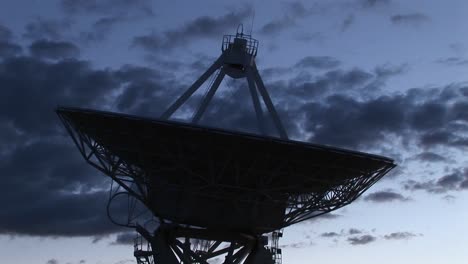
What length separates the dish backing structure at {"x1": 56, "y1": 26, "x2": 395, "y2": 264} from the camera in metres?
43.5

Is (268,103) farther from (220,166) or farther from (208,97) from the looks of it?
(220,166)

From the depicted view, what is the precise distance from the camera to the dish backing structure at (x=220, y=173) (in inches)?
1711

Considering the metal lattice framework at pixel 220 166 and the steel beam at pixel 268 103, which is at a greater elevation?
the steel beam at pixel 268 103

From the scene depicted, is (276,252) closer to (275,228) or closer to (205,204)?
(275,228)

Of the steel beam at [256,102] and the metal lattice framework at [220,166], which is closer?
the metal lattice framework at [220,166]

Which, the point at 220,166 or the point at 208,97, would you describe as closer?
the point at 220,166

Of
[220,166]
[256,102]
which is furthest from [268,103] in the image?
[220,166]

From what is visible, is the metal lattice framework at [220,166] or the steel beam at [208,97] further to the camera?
the steel beam at [208,97]

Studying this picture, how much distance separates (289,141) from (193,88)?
416 inches

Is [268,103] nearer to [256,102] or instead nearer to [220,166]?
[256,102]

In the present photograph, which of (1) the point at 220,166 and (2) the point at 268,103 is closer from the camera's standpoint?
(1) the point at 220,166

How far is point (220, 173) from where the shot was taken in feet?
151

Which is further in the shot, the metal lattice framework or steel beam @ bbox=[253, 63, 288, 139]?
steel beam @ bbox=[253, 63, 288, 139]

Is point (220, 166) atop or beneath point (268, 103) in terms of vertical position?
beneath
